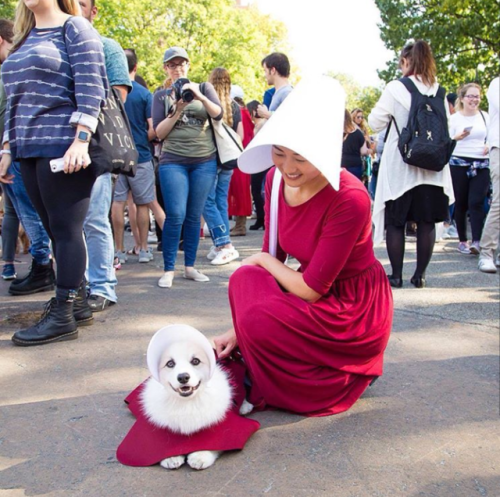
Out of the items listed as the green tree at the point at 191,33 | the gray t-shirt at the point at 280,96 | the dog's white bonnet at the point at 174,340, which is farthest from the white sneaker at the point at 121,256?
the green tree at the point at 191,33

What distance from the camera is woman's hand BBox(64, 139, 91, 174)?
348cm

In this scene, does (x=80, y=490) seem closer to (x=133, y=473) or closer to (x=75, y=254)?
(x=133, y=473)

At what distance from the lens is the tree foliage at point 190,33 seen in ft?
93.1

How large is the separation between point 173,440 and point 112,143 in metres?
2.03

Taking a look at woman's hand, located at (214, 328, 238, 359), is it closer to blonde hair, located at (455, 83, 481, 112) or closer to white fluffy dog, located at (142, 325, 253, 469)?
white fluffy dog, located at (142, 325, 253, 469)

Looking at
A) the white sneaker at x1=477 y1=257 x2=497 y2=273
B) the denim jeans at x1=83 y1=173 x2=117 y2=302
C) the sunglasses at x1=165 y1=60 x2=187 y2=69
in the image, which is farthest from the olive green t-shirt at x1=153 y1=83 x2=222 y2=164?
the white sneaker at x1=477 y1=257 x2=497 y2=273

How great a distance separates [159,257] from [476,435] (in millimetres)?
4876

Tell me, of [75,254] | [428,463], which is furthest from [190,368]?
[75,254]

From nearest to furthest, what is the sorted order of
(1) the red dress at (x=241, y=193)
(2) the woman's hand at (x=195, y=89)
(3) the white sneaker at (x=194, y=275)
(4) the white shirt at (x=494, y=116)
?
(2) the woman's hand at (x=195, y=89), (3) the white sneaker at (x=194, y=275), (4) the white shirt at (x=494, y=116), (1) the red dress at (x=241, y=193)

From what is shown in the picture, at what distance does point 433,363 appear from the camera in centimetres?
363

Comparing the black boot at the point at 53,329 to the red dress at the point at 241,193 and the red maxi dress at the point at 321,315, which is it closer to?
the red maxi dress at the point at 321,315

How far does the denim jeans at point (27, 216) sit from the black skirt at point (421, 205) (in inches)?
121

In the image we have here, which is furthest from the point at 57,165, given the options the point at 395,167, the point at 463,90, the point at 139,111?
the point at 463,90

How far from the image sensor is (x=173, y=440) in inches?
97.6
